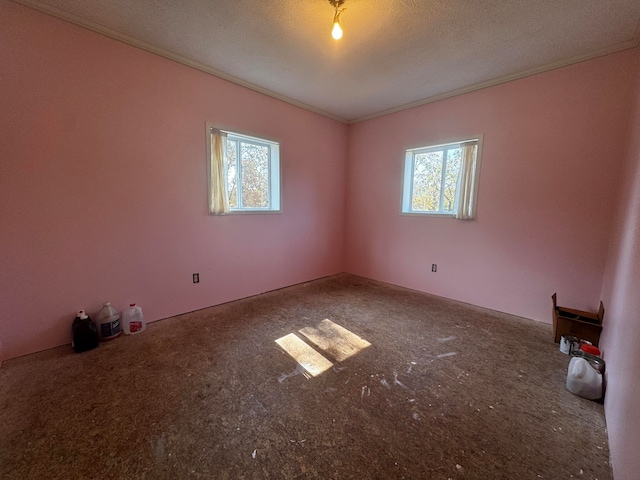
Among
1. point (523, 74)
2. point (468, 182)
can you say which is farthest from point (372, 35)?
point (468, 182)

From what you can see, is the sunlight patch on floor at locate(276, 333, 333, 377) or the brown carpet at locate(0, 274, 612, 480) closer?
the brown carpet at locate(0, 274, 612, 480)

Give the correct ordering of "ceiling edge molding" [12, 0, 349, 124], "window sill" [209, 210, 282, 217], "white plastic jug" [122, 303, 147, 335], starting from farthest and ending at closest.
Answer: "window sill" [209, 210, 282, 217]
"white plastic jug" [122, 303, 147, 335]
"ceiling edge molding" [12, 0, 349, 124]

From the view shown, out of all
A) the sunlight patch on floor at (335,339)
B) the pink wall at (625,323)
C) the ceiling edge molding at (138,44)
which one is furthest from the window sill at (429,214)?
the ceiling edge molding at (138,44)

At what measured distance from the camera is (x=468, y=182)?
10.3ft

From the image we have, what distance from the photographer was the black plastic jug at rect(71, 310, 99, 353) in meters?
2.08

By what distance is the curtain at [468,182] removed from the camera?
10.1 feet

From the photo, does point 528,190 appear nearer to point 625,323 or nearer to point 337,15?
Answer: point 625,323

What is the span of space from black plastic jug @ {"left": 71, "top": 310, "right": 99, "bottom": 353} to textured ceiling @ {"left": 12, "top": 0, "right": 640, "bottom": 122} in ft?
8.04

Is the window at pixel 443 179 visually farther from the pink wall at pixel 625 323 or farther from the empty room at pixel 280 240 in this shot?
the pink wall at pixel 625 323

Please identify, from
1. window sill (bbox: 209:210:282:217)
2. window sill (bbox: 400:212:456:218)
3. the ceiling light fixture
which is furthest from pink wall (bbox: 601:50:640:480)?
window sill (bbox: 209:210:282:217)

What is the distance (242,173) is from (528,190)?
133 inches

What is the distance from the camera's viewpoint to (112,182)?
230 centimetres

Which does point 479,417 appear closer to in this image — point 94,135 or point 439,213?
point 439,213

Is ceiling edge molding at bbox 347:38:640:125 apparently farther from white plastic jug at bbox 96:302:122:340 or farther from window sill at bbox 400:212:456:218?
white plastic jug at bbox 96:302:122:340
